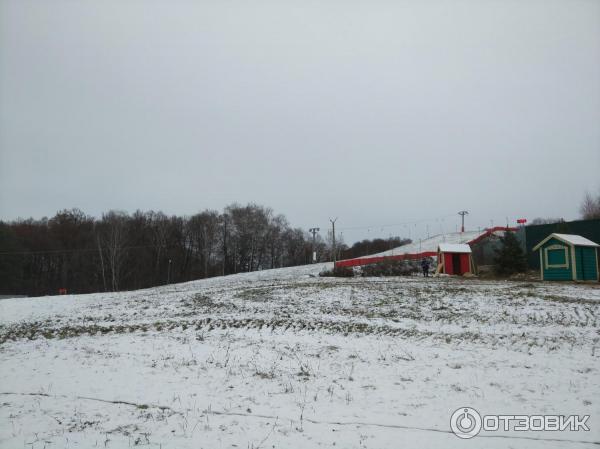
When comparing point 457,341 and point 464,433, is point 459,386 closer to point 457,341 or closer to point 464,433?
point 464,433

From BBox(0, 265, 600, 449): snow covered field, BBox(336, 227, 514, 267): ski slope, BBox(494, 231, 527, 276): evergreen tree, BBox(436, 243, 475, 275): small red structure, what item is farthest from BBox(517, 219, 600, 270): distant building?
BBox(0, 265, 600, 449): snow covered field

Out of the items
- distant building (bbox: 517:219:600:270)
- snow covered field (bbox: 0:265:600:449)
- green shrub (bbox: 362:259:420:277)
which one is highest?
distant building (bbox: 517:219:600:270)

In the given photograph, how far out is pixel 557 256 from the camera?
25.2 m

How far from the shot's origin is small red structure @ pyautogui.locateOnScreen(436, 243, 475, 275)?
34344 mm

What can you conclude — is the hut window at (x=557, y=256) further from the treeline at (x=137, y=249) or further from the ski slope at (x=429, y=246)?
the treeline at (x=137, y=249)

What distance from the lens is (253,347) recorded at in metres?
10.5

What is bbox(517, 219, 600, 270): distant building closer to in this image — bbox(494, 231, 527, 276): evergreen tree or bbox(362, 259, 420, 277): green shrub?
bbox(494, 231, 527, 276): evergreen tree

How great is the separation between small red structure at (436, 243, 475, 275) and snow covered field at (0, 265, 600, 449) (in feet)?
63.2

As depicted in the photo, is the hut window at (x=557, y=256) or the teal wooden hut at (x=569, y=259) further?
the hut window at (x=557, y=256)

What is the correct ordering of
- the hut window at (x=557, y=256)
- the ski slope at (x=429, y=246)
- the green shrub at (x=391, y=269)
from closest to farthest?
1. the hut window at (x=557, y=256)
2. the green shrub at (x=391, y=269)
3. the ski slope at (x=429, y=246)

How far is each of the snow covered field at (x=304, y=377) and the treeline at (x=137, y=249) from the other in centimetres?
4985

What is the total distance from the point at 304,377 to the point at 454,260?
Result: 2979cm

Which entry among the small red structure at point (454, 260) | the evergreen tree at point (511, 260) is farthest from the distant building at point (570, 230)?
the small red structure at point (454, 260)

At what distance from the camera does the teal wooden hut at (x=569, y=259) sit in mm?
24438
